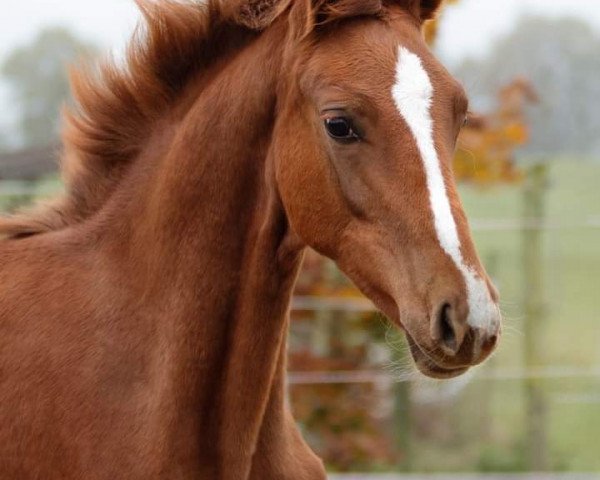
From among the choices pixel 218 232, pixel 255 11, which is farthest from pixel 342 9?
pixel 218 232

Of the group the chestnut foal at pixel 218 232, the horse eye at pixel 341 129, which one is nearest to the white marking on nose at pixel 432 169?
the chestnut foal at pixel 218 232

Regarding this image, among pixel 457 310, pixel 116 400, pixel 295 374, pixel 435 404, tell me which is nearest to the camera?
pixel 457 310

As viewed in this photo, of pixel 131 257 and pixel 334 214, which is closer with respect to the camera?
pixel 334 214

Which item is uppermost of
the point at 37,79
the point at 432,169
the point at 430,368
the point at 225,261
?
the point at 432,169

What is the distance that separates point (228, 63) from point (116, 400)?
3.09 feet

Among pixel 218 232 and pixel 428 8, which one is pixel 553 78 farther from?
pixel 218 232

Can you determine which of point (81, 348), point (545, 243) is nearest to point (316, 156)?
point (81, 348)

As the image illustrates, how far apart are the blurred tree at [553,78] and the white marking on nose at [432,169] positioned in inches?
235

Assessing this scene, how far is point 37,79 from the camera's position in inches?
350

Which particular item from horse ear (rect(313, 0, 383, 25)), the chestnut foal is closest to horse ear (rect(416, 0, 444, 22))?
the chestnut foal

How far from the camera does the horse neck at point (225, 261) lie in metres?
2.96

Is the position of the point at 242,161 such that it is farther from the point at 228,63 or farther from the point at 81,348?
the point at 81,348

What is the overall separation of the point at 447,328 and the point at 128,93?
1.21 metres

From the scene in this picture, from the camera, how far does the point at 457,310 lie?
251 centimetres
